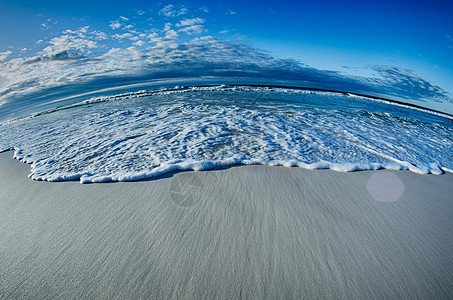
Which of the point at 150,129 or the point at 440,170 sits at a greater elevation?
the point at 150,129

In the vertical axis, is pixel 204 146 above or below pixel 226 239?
above

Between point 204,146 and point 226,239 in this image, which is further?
point 204,146

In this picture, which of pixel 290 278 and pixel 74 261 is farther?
pixel 74 261

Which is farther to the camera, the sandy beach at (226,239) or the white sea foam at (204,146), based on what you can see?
the white sea foam at (204,146)

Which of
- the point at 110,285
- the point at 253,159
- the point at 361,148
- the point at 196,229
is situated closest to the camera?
the point at 110,285

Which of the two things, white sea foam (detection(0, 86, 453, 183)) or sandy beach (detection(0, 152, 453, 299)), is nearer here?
sandy beach (detection(0, 152, 453, 299))

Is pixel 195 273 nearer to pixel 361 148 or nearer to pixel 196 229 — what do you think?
pixel 196 229

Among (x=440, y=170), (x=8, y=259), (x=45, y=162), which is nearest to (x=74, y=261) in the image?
(x=8, y=259)

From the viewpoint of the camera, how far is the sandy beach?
4.99 ft

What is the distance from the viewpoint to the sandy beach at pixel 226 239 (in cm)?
152

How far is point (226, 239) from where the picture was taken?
1.90 m

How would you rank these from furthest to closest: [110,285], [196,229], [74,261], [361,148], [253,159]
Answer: [361,148]
[253,159]
[196,229]
[74,261]
[110,285]

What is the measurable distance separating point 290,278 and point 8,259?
269 cm

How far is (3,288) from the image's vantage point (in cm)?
153
